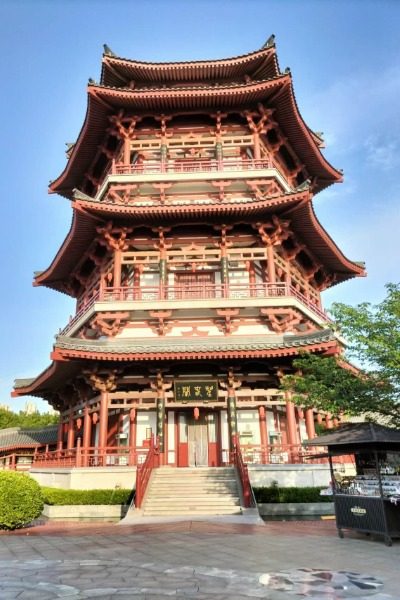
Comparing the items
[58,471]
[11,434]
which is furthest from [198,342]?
[11,434]

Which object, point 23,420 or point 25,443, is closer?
point 25,443

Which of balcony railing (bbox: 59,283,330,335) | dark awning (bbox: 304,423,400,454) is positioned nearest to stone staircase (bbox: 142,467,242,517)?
dark awning (bbox: 304,423,400,454)

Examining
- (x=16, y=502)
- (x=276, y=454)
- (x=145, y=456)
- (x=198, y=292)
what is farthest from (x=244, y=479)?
(x=198, y=292)

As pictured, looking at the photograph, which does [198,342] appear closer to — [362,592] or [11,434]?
[362,592]

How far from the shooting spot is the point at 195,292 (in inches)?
776

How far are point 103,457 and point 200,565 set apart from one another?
379 inches

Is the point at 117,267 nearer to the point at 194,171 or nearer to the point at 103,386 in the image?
the point at 103,386

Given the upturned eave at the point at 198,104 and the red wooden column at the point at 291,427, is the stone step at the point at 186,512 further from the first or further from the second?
the upturned eave at the point at 198,104

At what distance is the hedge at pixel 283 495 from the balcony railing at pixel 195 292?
7.14 meters

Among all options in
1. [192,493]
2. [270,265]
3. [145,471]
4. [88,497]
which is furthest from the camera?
[270,265]

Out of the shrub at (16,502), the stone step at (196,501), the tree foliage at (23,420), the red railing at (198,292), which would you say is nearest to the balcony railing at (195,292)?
the red railing at (198,292)

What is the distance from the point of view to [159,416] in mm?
17281

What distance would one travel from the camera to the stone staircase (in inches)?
521

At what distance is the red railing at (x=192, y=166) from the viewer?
835 inches
